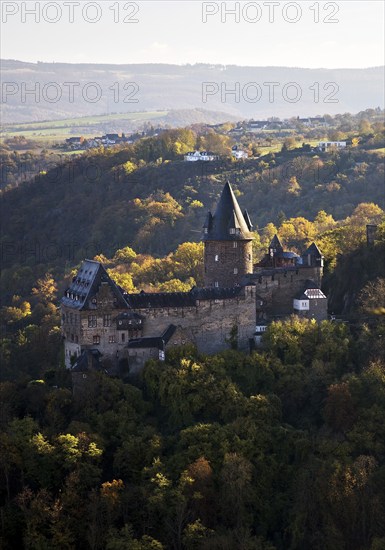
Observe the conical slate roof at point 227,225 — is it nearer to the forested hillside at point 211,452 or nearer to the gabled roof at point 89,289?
the forested hillside at point 211,452

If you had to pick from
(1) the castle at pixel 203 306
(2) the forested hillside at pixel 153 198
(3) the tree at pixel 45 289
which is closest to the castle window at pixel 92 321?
(1) the castle at pixel 203 306

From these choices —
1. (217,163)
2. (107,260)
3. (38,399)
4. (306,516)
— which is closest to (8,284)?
(107,260)

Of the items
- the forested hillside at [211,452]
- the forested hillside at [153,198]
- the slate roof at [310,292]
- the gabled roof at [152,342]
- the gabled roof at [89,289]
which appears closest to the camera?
the forested hillside at [211,452]

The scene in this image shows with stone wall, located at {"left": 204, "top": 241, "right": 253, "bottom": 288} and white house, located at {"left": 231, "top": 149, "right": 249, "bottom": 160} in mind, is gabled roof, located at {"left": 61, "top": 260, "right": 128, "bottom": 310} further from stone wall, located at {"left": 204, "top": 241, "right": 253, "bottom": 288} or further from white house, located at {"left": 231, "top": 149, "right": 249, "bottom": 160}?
white house, located at {"left": 231, "top": 149, "right": 249, "bottom": 160}

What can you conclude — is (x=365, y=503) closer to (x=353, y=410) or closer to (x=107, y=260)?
(x=353, y=410)

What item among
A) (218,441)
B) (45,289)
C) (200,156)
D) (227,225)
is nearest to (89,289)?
(227,225)
